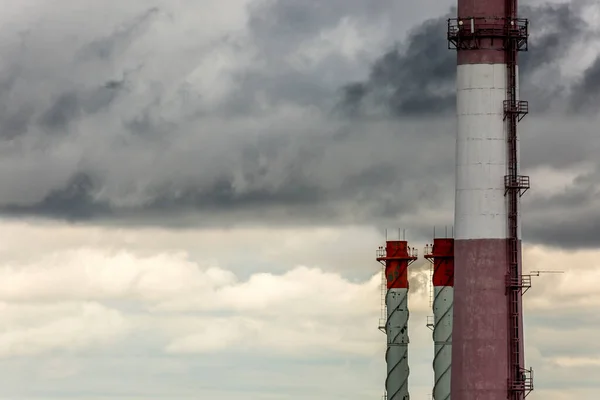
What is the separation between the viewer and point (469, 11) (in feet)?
349

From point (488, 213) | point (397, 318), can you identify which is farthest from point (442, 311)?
point (488, 213)

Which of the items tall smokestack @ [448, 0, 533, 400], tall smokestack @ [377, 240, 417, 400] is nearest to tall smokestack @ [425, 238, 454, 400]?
tall smokestack @ [377, 240, 417, 400]

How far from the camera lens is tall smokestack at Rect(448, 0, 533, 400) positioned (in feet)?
345

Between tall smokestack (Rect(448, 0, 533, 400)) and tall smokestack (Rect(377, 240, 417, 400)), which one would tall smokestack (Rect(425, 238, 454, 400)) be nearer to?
tall smokestack (Rect(377, 240, 417, 400))

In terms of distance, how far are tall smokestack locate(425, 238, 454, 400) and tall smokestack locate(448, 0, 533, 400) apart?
2629 centimetres

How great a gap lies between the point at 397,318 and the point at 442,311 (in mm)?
5826

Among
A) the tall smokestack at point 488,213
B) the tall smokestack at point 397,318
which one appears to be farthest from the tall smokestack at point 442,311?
the tall smokestack at point 488,213

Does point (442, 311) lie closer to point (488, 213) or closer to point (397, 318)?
point (397, 318)

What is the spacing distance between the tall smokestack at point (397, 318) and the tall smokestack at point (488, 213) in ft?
105

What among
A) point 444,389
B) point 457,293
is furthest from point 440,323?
point 457,293

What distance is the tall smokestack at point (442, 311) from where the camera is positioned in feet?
434

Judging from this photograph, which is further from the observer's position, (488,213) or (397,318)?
(397,318)

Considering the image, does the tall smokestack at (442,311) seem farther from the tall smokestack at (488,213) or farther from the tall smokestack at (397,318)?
the tall smokestack at (488,213)

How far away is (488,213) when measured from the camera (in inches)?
4139
